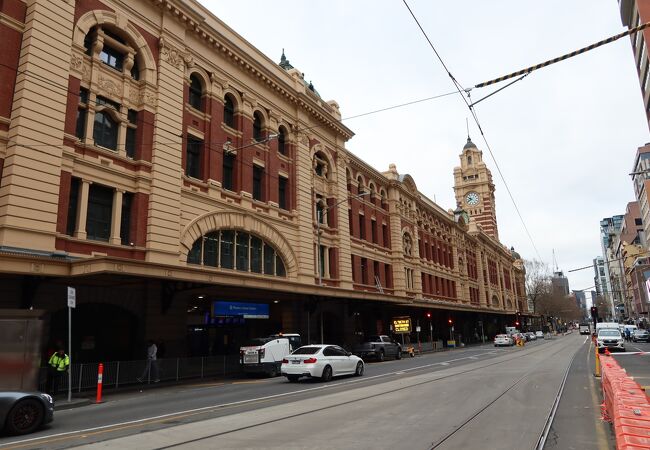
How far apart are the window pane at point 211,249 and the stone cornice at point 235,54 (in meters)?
10.8

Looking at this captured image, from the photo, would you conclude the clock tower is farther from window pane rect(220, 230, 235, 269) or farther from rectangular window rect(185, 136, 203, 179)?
rectangular window rect(185, 136, 203, 179)

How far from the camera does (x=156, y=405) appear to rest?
13.4 m

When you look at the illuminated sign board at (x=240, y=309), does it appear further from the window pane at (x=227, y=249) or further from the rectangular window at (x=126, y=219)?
the rectangular window at (x=126, y=219)

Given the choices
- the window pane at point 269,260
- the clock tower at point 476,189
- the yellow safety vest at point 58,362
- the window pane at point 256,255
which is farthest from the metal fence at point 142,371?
the clock tower at point 476,189

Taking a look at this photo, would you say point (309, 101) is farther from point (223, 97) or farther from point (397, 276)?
point (397, 276)

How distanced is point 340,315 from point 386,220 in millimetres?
14719

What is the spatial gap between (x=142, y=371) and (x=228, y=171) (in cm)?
1246

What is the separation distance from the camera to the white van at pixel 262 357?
21531mm

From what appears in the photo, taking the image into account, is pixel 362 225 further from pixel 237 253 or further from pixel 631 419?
pixel 631 419

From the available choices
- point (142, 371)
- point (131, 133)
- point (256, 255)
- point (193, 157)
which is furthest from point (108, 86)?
point (142, 371)

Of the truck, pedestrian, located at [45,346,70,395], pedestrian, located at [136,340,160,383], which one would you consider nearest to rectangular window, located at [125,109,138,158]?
pedestrian, located at [136,340,160,383]

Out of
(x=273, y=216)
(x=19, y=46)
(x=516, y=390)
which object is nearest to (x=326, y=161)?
(x=273, y=216)

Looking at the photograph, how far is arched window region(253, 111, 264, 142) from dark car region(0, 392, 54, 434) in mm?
22181

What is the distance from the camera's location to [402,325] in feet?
137
